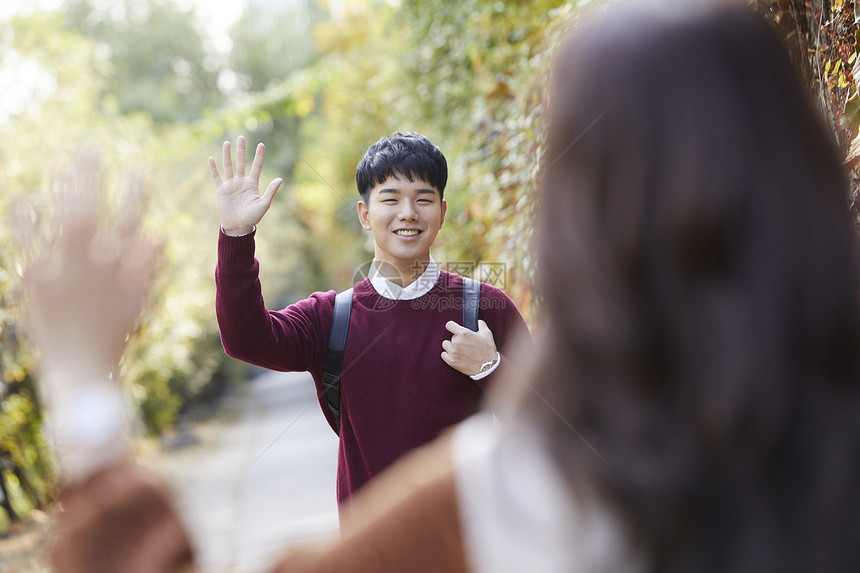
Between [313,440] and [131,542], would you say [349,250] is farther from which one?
[131,542]

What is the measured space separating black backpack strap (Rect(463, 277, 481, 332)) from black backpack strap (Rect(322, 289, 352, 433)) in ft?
1.07

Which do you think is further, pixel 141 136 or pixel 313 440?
pixel 141 136

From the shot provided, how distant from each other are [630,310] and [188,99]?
29.0m

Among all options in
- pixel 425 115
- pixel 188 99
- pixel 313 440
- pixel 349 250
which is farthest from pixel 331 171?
pixel 188 99

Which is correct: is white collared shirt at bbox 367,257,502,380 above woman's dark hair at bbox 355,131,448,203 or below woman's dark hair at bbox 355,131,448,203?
below

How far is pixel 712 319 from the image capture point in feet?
2.27

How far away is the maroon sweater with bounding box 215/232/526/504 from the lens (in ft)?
6.04

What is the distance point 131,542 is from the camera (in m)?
0.80

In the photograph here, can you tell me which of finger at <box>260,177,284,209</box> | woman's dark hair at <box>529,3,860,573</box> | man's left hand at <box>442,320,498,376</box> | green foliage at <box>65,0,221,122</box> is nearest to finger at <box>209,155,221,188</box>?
finger at <box>260,177,284,209</box>

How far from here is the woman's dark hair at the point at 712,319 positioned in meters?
0.69

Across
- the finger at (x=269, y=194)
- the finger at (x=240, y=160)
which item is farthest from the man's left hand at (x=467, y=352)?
the finger at (x=240, y=160)

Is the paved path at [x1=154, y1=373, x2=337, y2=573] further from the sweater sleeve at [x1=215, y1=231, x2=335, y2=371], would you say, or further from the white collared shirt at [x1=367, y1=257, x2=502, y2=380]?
the white collared shirt at [x1=367, y1=257, x2=502, y2=380]

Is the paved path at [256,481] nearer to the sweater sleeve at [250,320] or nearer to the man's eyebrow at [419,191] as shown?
the sweater sleeve at [250,320]

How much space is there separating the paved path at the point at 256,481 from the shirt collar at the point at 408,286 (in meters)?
1.50
